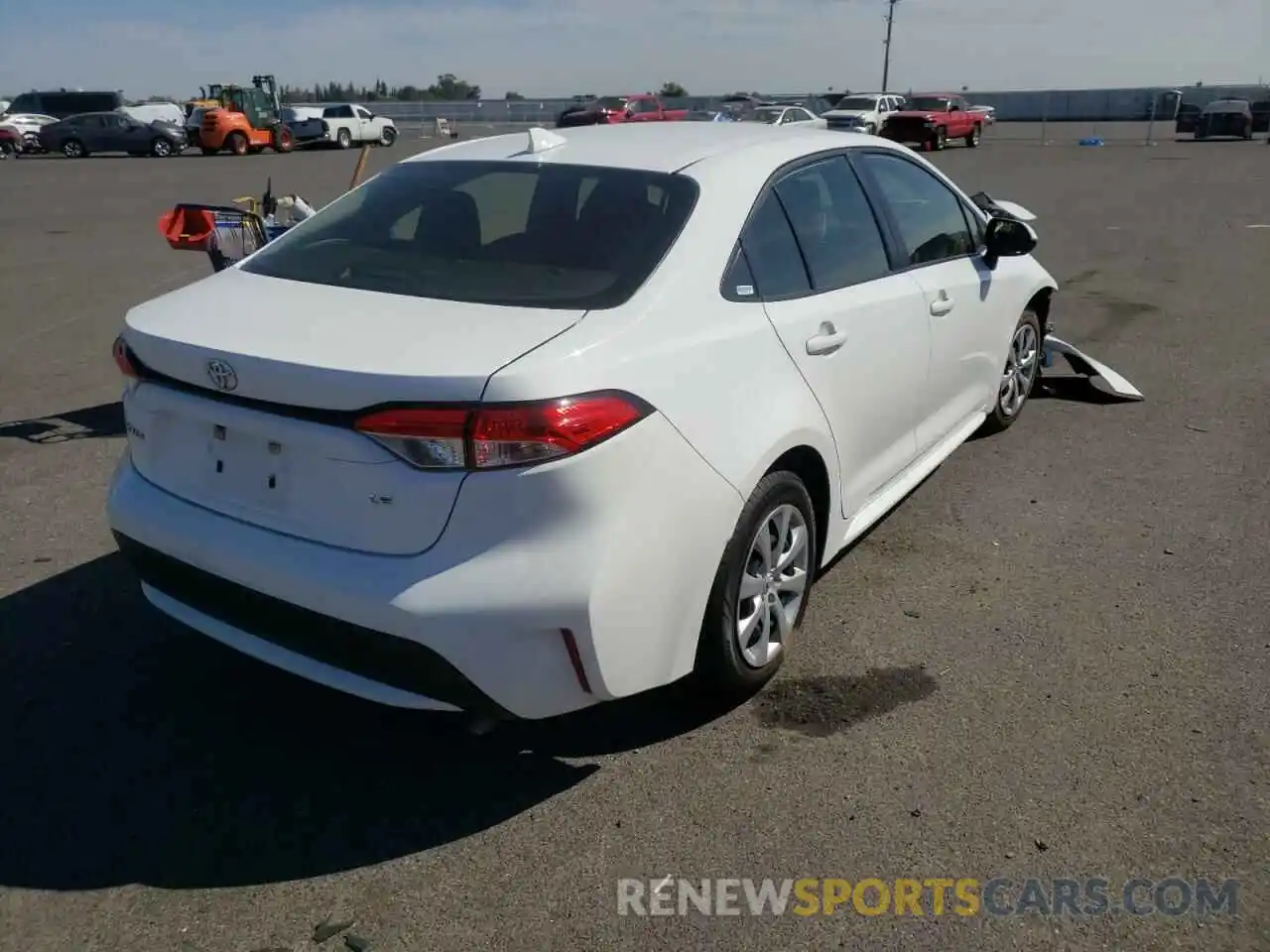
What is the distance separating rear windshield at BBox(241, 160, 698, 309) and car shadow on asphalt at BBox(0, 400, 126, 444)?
9.68 feet

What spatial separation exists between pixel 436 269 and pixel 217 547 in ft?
3.28

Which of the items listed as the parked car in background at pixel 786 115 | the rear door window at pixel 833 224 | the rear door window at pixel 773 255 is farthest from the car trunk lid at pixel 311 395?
the parked car in background at pixel 786 115

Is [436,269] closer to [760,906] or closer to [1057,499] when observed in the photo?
[760,906]

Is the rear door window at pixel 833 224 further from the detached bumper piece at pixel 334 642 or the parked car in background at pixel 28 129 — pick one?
the parked car in background at pixel 28 129

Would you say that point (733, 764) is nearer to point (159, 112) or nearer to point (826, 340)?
point (826, 340)

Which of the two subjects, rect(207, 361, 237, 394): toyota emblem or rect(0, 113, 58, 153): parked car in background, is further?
rect(0, 113, 58, 153): parked car in background

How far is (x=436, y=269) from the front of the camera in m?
3.13

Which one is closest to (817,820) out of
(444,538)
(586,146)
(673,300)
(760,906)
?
(760,906)

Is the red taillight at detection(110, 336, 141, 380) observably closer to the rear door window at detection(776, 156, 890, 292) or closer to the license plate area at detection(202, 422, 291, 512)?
the license plate area at detection(202, 422, 291, 512)

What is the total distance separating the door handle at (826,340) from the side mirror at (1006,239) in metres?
1.73

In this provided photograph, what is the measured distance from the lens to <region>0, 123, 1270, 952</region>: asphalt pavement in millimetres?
2531

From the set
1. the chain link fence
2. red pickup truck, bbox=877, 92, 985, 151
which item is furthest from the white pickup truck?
red pickup truck, bbox=877, 92, 985, 151

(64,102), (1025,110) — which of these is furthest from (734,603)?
(1025,110)

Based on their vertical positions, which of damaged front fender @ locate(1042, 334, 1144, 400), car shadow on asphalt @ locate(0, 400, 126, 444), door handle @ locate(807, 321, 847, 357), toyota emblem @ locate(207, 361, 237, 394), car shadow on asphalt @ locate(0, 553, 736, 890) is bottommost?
car shadow on asphalt @ locate(0, 553, 736, 890)
